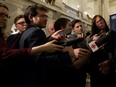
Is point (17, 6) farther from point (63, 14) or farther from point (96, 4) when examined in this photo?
point (96, 4)

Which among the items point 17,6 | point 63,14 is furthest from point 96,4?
point 17,6

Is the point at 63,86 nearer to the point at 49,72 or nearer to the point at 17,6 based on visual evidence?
the point at 49,72

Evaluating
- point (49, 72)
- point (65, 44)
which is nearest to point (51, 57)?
point (65, 44)

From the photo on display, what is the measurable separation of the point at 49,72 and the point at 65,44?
1.18ft

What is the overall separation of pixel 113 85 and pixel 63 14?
3892 millimetres

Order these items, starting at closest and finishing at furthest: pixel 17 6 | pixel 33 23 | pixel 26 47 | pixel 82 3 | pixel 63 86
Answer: pixel 26 47
pixel 33 23
pixel 63 86
pixel 17 6
pixel 82 3

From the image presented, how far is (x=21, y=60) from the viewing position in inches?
57.2

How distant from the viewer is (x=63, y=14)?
19.4 ft

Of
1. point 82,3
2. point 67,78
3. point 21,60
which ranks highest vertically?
point 82,3

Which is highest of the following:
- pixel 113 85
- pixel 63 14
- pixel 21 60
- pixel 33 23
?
pixel 63 14

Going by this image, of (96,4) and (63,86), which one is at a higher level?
(96,4)

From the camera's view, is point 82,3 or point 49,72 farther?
point 82,3

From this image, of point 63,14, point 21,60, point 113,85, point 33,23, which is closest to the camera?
point 21,60

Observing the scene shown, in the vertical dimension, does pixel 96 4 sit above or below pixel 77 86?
above
